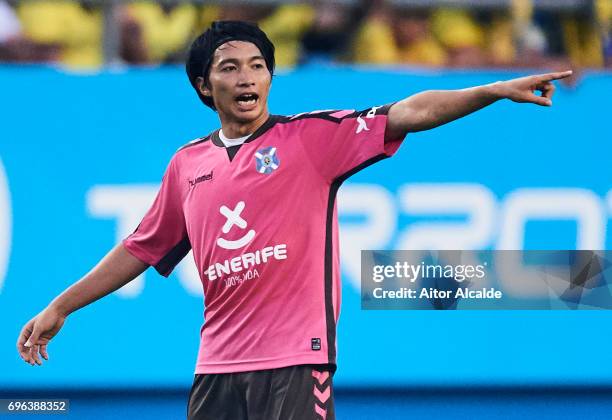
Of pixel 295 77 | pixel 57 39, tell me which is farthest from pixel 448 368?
pixel 57 39

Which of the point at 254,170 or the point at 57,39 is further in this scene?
the point at 57,39

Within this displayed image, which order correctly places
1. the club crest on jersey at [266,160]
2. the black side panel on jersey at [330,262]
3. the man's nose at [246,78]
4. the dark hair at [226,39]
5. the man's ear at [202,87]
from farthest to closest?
the man's ear at [202,87]
the dark hair at [226,39]
the man's nose at [246,78]
the club crest on jersey at [266,160]
the black side panel on jersey at [330,262]

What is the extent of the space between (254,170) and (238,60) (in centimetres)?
45

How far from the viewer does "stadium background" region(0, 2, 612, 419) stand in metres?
Result: 6.14

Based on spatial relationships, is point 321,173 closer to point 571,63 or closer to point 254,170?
point 254,170

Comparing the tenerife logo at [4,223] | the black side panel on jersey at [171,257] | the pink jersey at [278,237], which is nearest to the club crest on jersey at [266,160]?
the pink jersey at [278,237]

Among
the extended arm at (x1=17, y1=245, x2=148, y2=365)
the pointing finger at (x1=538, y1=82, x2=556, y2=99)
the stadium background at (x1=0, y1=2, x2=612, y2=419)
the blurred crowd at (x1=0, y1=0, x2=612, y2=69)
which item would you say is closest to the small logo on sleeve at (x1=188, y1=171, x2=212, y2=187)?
the extended arm at (x1=17, y1=245, x2=148, y2=365)

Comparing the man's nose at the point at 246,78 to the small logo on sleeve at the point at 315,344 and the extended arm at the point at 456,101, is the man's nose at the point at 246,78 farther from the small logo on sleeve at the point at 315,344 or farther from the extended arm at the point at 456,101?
the small logo on sleeve at the point at 315,344

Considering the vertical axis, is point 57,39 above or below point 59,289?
above

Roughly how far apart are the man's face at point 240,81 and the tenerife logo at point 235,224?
1.21 feet

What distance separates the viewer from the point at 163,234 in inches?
188

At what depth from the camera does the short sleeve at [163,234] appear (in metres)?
4.73

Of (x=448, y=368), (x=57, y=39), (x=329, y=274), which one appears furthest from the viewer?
(x=57, y=39)

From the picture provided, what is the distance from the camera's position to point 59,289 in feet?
20.4
